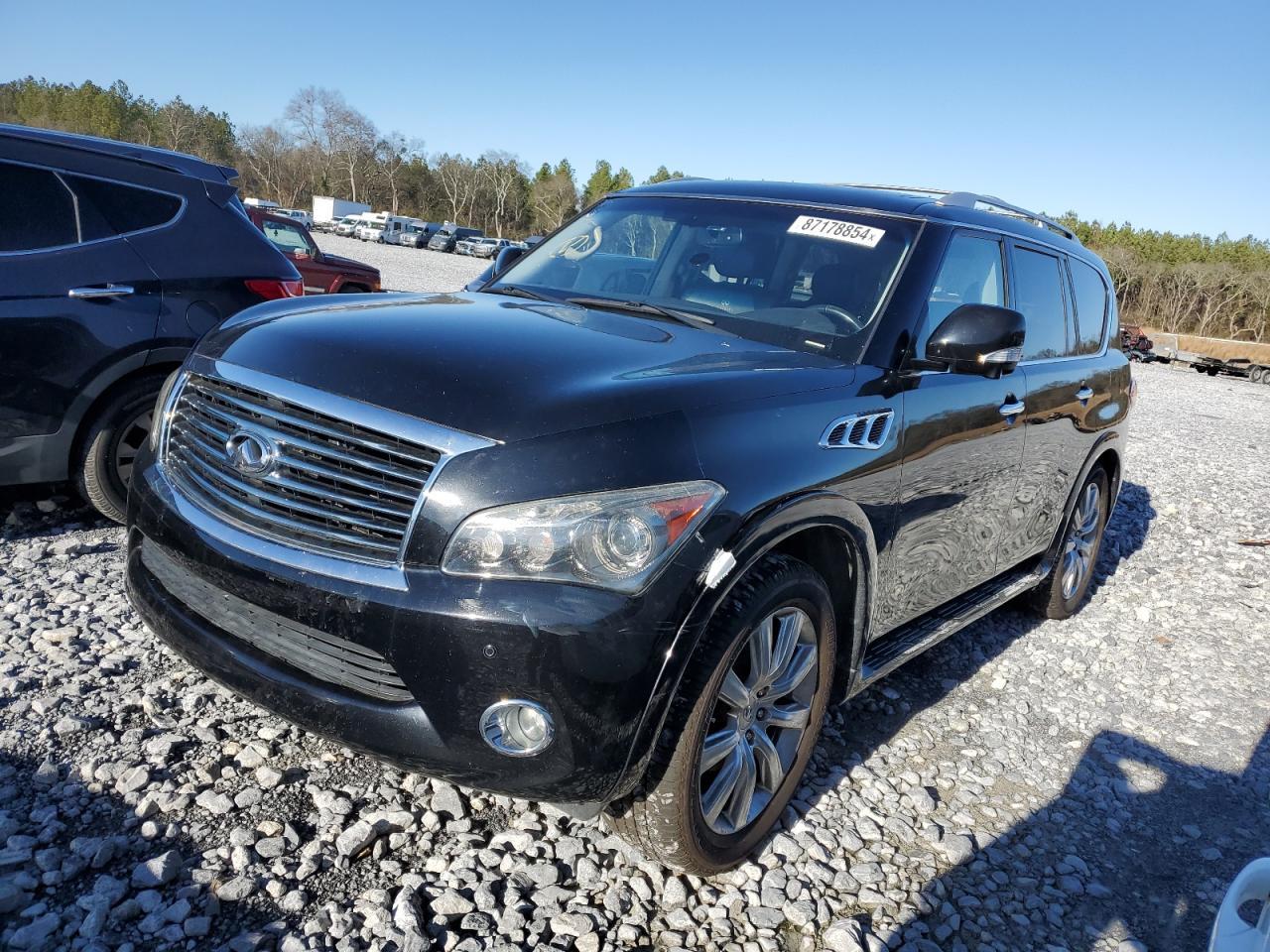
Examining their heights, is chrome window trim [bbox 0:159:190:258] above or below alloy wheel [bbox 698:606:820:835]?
above

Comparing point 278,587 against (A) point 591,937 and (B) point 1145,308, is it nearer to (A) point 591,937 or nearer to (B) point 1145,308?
(A) point 591,937

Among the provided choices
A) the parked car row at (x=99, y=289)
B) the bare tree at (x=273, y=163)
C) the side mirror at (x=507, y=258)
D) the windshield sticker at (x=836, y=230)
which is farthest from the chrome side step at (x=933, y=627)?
the bare tree at (x=273, y=163)

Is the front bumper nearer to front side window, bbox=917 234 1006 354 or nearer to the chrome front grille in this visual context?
the chrome front grille

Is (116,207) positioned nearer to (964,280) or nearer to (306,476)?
(306,476)

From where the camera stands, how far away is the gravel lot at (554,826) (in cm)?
240

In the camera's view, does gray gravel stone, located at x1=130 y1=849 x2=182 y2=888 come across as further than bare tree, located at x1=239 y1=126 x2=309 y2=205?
No

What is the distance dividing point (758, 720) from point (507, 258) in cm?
257

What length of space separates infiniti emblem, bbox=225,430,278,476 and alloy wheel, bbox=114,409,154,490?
2.47m

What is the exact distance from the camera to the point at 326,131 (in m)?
92.8

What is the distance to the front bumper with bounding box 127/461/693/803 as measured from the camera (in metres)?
2.13

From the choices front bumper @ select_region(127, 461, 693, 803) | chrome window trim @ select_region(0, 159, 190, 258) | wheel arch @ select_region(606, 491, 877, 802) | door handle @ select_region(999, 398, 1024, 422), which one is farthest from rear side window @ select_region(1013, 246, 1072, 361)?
chrome window trim @ select_region(0, 159, 190, 258)

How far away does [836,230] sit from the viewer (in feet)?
11.7

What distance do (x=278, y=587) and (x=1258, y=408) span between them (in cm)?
2512

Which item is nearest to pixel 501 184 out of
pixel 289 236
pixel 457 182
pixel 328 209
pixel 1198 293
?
pixel 457 182
